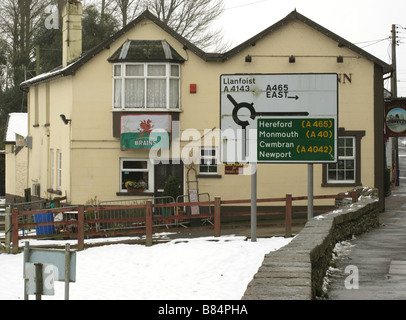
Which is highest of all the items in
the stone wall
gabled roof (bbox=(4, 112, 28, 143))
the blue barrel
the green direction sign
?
gabled roof (bbox=(4, 112, 28, 143))

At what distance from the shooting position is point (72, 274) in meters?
9.55

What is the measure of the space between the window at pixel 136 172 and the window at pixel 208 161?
1.89 m

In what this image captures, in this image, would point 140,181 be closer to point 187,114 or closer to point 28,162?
point 187,114

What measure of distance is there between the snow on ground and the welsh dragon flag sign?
263 inches

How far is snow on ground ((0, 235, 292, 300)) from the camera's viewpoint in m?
15.6

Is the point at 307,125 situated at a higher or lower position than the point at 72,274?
higher

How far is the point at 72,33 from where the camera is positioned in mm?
31797

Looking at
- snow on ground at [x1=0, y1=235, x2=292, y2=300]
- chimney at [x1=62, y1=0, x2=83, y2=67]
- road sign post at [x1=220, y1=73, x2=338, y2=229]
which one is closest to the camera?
snow on ground at [x1=0, y1=235, x2=292, y2=300]

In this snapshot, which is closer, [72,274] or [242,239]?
[72,274]

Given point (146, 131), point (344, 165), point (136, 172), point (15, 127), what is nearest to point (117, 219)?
point (146, 131)

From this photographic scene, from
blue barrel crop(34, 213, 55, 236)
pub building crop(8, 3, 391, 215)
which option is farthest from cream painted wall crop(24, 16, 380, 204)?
blue barrel crop(34, 213, 55, 236)

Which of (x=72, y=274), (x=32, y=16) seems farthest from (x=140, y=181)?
(x=32, y=16)

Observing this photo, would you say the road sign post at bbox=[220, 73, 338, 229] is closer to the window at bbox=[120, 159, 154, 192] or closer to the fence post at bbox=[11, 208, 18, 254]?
the fence post at bbox=[11, 208, 18, 254]
